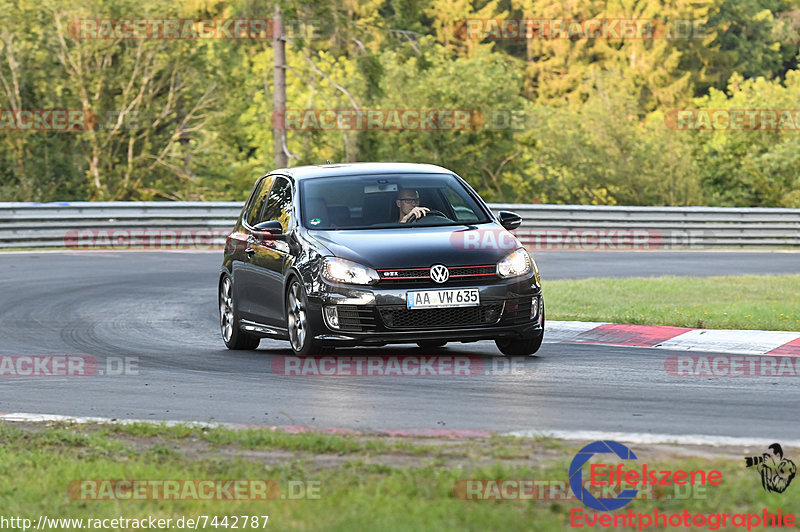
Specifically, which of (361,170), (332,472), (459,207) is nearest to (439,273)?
(459,207)

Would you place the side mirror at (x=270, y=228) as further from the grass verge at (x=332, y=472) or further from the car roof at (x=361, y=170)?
the grass verge at (x=332, y=472)

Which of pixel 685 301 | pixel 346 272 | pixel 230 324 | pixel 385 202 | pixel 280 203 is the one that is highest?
pixel 385 202

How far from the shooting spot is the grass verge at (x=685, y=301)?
13117 mm

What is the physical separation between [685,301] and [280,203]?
572cm

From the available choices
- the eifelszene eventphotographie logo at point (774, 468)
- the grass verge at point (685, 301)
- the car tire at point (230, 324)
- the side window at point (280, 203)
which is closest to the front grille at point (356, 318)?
the side window at point (280, 203)

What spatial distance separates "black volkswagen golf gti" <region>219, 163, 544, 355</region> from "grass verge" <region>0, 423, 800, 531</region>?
2.83 metres

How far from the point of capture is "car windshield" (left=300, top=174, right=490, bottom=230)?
446 inches

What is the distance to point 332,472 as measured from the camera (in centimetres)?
630

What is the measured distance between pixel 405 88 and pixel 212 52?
7.04m

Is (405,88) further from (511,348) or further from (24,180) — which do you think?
(511,348)

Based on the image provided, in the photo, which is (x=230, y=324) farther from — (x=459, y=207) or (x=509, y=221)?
(x=509, y=221)

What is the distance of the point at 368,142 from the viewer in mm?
39312

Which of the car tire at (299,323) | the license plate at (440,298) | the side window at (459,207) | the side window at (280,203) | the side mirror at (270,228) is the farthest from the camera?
the side window at (280,203)

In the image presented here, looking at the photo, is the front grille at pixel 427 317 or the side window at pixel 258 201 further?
the side window at pixel 258 201
